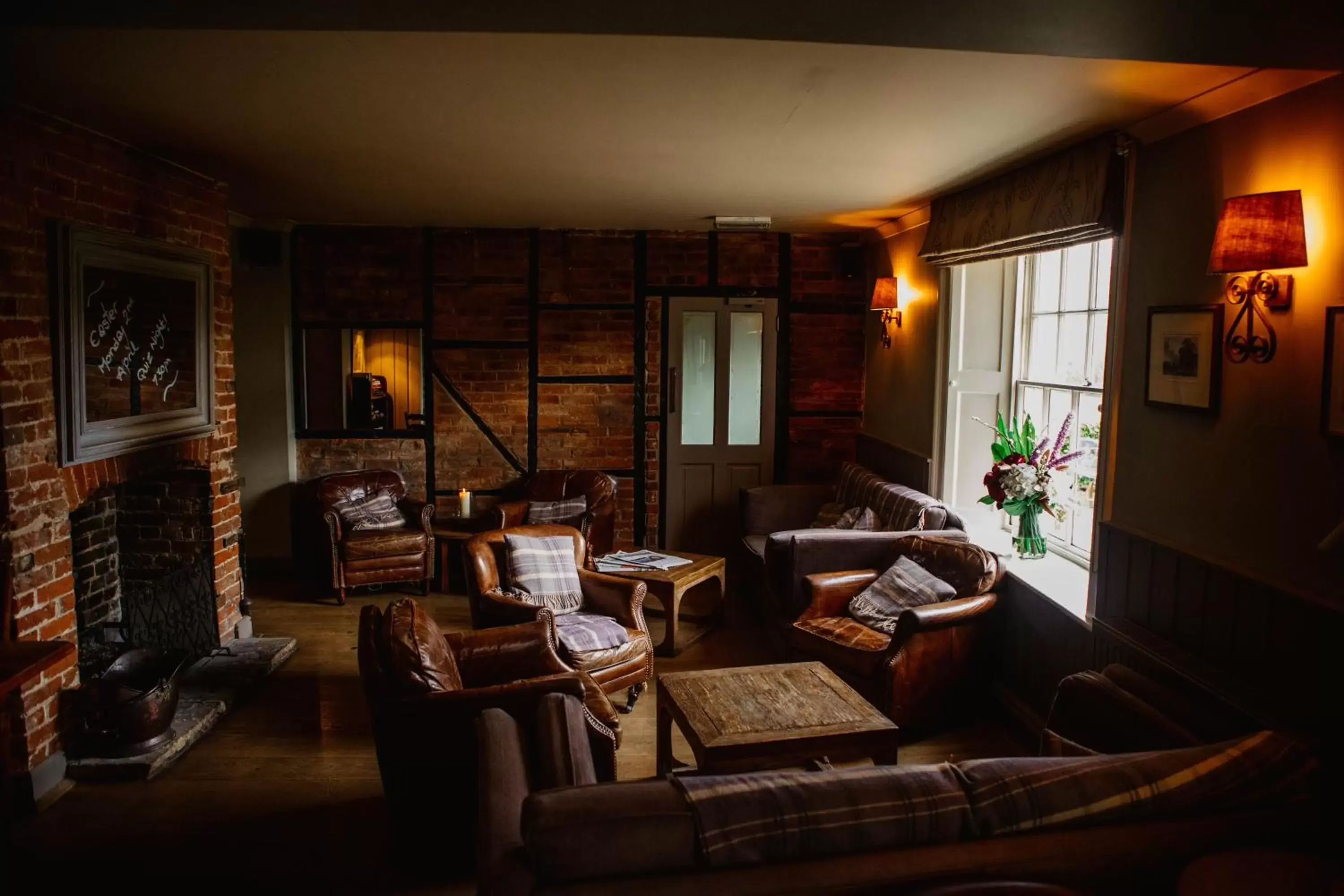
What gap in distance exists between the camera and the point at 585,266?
23.3 ft

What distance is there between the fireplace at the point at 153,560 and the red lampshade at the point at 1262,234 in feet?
15.5

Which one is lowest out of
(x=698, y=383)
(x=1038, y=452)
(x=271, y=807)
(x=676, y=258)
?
(x=271, y=807)

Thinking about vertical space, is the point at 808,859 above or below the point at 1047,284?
below

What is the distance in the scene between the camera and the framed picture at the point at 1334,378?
8.20 ft

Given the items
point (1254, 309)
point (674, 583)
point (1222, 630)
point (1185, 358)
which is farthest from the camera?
point (674, 583)

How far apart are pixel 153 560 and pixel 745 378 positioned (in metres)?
4.23

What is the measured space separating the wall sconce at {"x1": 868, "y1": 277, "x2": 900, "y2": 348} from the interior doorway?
38.6 inches

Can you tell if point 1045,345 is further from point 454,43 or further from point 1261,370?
point 454,43

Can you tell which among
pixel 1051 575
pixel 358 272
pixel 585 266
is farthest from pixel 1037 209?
pixel 358 272

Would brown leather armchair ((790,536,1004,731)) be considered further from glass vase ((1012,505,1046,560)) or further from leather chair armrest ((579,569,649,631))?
leather chair armrest ((579,569,649,631))

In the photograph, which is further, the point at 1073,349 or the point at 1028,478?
the point at 1073,349

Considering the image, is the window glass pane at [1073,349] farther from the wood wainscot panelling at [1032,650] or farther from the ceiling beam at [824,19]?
the ceiling beam at [824,19]

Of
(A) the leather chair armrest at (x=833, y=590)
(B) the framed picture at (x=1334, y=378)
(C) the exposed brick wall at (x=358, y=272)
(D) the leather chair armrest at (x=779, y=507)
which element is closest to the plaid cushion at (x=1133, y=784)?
(B) the framed picture at (x=1334, y=378)

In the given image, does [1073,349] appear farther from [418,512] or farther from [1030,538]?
[418,512]
